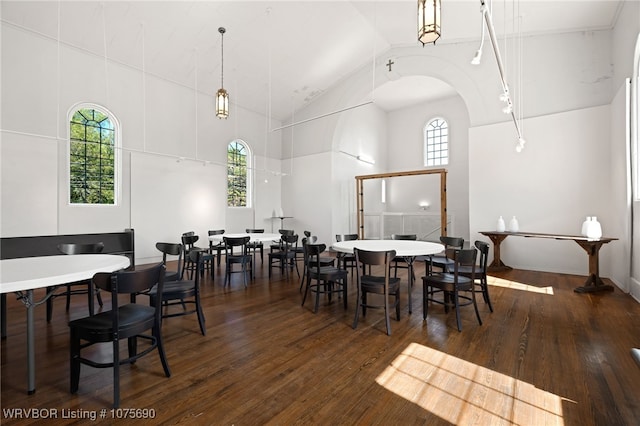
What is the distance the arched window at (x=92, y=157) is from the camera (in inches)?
243

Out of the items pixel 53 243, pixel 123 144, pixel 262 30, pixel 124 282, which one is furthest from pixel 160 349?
pixel 262 30

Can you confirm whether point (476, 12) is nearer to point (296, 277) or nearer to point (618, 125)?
point (618, 125)

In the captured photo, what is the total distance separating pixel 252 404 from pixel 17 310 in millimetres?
3737

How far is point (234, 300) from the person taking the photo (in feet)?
14.0

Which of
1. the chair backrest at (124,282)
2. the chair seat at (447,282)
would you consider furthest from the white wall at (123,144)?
the chair seat at (447,282)

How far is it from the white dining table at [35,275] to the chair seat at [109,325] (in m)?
0.28

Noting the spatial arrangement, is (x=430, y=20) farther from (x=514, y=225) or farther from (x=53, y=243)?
(x=53, y=243)

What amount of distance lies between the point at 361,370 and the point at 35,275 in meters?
2.27

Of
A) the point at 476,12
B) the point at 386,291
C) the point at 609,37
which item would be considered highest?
the point at 476,12

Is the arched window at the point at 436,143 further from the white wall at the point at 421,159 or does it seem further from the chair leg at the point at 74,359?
the chair leg at the point at 74,359

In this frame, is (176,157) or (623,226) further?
(176,157)

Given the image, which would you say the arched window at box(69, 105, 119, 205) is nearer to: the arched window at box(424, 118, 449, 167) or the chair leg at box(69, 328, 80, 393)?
the chair leg at box(69, 328, 80, 393)

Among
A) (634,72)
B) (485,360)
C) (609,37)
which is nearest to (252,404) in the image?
Result: (485,360)

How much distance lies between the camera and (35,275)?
1965 millimetres
